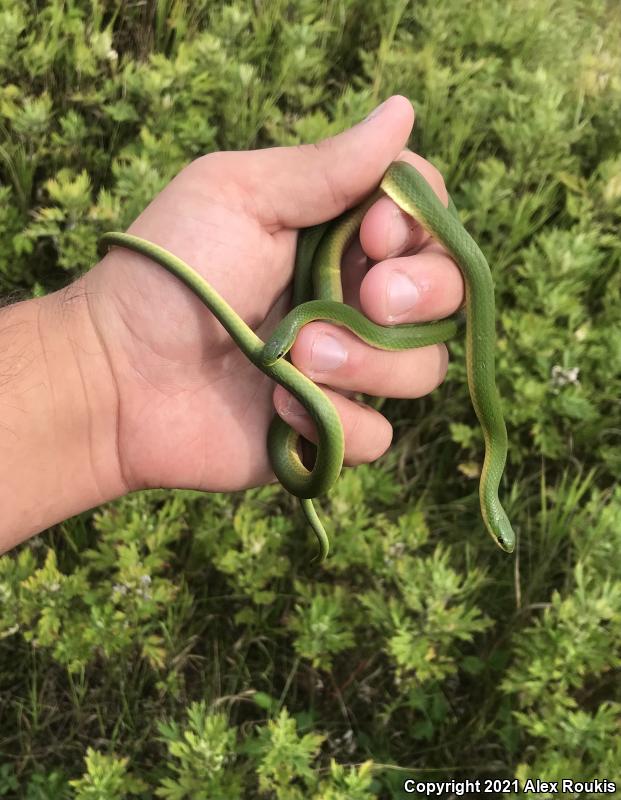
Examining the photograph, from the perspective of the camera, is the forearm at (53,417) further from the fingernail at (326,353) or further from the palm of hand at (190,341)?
the fingernail at (326,353)

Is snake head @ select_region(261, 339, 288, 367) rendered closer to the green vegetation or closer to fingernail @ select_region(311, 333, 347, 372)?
fingernail @ select_region(311, 333, 347, 372)

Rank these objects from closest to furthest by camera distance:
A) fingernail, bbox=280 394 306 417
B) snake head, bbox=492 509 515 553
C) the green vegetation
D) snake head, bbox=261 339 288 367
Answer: snake head, bbox=261 339 288 367 → fingernail, bbox=280 394 306 417 → the green vegetation → snake head, bbox=492 509 515 553

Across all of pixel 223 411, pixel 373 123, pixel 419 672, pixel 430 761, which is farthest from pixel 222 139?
pixel 430 761

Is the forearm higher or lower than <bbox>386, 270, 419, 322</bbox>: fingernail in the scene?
lower

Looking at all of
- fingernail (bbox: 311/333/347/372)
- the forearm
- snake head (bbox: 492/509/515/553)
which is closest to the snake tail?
snake head (bbox: 492/509/515/553)

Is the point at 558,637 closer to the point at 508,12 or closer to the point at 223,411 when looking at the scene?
the point at 223,411

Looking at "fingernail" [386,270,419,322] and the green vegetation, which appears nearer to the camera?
"fingernail" [386,270,419,322]

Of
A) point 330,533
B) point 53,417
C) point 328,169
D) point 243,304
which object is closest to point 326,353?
point 243,304
